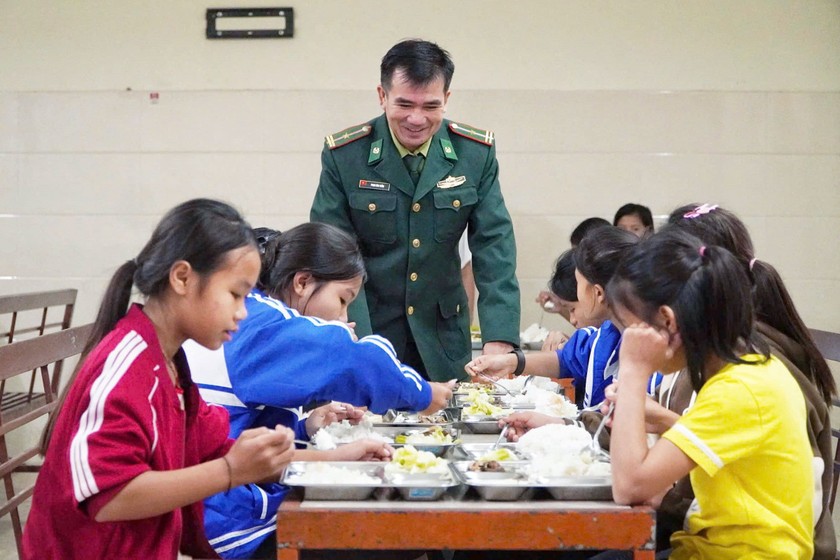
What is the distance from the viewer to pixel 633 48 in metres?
4.76

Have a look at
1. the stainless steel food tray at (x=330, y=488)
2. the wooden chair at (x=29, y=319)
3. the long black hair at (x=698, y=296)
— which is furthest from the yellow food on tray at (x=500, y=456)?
the wooden chair at (x=29, y=319)

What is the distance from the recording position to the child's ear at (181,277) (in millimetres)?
1582

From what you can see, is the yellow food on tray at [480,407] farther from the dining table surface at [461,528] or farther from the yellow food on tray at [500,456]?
the dining table surface at [461,528]

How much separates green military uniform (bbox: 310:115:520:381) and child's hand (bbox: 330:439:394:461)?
1257 millimetres

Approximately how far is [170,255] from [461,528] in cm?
70

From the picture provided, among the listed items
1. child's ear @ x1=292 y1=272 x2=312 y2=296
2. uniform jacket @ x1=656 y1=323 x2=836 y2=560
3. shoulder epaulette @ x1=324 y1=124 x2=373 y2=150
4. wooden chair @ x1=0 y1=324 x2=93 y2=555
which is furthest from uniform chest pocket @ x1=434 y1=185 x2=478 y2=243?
uniform jacket @ x1=656 y1=323 x2=836 y2=560

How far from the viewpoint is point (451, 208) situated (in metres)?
3.11

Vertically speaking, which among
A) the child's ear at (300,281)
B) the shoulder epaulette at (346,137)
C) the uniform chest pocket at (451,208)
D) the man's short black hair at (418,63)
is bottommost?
the child's ear at (300,281)

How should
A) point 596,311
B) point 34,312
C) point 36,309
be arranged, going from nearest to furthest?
point 596,311 < point 36,309 < point 34,312

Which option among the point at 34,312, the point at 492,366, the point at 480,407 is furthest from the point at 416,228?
the point at 34,312

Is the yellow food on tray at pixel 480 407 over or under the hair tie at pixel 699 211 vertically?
under

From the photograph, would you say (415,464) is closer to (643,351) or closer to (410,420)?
(643,351)

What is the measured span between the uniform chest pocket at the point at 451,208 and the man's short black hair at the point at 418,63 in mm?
378

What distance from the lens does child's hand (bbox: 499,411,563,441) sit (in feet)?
7.02
